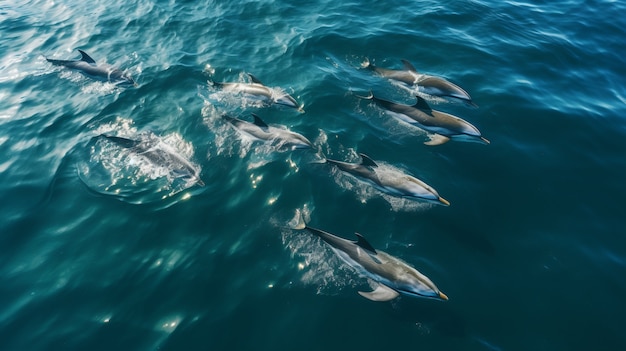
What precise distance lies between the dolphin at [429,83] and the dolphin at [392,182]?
4.40 metres

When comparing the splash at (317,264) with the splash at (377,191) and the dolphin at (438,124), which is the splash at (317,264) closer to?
the splash at (377,191)

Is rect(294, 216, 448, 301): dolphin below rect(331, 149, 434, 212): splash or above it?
below

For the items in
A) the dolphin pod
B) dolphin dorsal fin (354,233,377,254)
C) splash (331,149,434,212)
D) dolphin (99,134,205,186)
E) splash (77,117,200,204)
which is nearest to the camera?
the dolphin pod

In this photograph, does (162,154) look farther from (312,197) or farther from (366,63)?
(366,63)

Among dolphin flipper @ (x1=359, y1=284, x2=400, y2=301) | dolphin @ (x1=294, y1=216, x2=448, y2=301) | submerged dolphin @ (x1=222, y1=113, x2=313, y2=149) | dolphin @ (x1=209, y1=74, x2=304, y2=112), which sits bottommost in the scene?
dolphin flipper @ (x1=359, y1=284, x2=400, y2=301)

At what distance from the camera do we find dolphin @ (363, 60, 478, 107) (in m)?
12.3

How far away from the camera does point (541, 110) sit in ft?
41.3

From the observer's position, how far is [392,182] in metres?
9.41

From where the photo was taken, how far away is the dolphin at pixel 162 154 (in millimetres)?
10352

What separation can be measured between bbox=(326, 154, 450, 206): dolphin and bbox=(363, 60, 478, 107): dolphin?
4.40 m

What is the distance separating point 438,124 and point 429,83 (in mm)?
2396

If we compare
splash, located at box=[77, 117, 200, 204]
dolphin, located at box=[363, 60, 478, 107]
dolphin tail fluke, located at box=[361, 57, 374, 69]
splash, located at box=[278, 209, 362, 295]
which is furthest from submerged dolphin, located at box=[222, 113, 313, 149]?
dolphin tail fluke, located at box=[361, 57, 374, 69]

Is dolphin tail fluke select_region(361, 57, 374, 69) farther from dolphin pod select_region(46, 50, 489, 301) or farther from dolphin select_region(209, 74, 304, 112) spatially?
dolphin select_region(209, 74, 304, 112)

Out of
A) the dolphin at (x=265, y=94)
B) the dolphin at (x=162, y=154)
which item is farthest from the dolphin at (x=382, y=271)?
the dolphin at (x=265, y=94)
